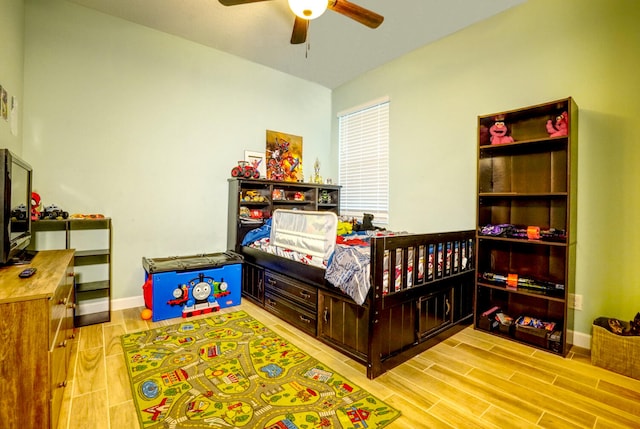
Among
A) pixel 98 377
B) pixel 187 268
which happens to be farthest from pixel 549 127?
pixel 98 377

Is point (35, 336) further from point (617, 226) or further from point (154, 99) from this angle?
point (617, 226)

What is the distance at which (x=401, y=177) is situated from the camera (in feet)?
11.9

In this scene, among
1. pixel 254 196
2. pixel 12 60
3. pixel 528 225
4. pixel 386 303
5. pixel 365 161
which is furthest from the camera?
pixel 365 161

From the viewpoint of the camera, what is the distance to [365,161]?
4133 mm

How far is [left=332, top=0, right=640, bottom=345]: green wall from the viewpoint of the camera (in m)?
2.18

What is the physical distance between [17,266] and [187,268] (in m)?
1.30

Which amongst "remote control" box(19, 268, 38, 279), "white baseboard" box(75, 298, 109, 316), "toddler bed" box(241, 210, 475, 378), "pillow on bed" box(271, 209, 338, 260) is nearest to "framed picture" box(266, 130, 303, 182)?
"pillow on bed" box(271, 209, 338, 260)

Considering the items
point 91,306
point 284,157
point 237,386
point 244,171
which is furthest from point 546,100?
point 91,306

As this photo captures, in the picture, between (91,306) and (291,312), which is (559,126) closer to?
(291,312)

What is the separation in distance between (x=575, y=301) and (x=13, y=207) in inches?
156

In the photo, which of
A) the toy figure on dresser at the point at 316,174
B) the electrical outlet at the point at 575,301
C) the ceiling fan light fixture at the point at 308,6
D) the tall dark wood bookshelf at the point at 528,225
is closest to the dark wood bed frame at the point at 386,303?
the tall dark wood bookshelf at the point at 528,225

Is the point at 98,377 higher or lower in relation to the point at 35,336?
lower

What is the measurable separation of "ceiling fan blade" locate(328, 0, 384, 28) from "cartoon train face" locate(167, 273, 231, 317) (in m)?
2.58

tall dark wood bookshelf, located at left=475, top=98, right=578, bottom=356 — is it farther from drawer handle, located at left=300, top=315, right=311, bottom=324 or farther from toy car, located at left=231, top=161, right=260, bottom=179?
toy car, located at left=231, top=161, right=260, bottom=179
